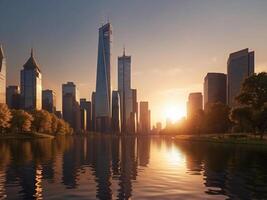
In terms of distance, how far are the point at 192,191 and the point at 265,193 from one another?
6140 mm

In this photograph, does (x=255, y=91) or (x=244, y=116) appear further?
(x=244, y=116)

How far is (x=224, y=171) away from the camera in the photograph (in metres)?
46.6

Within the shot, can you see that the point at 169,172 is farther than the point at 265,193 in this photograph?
Yes

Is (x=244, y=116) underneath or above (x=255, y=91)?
underneath

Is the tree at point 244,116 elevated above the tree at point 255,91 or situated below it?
below

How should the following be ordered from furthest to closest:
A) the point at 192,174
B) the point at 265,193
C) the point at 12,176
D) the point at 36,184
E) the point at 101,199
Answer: the point at 192,174 → the point at 12,176 → the point at 36,184 → the point at 265,193 → the point at 101,199

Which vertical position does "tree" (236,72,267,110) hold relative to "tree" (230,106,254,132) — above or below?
above

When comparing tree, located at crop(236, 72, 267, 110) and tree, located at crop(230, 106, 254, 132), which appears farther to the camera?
tree, located at crop(230, 106, 254, 132)

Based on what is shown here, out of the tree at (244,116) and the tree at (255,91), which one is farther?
the tree at (244,116)

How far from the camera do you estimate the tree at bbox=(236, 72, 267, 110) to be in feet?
417

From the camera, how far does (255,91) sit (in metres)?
129

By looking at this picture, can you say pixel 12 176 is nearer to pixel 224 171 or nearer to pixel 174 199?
pixel 174 199

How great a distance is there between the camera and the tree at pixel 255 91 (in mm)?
127125

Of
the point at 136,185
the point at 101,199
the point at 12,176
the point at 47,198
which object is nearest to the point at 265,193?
the point at 136,185
